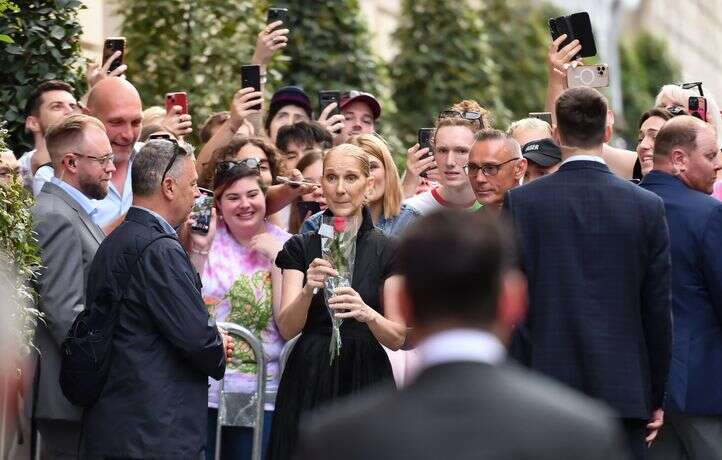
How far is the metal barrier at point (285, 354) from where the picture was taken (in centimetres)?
771

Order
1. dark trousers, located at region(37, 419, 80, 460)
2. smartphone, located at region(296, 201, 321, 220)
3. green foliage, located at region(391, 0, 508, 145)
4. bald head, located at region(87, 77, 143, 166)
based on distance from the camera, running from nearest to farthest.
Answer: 1. dark trousers, located at region(37, 419, 80, 460)
2. bald head, located at region(87, 77, 143, 166)
3. smartphone, located at region(296, 201, 321, 220)
4. green foliage, located at region(391, 0, 508, 145)

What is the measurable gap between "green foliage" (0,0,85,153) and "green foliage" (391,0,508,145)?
10604 mm

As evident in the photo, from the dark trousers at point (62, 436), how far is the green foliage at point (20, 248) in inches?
19.9

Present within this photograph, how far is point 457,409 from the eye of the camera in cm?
322

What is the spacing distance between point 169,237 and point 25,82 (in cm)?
279

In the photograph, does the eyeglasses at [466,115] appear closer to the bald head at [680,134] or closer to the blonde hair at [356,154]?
the blonde hair at [356,154]

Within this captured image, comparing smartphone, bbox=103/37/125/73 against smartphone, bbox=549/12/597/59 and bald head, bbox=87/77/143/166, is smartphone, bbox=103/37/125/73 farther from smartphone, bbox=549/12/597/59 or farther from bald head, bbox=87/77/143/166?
smartphone, bbox=549/12/597/59

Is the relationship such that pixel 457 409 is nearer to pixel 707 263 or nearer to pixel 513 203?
pixel 513 203

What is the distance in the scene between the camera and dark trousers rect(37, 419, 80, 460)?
7.30m

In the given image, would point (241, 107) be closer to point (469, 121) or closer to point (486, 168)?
point (469, 121)

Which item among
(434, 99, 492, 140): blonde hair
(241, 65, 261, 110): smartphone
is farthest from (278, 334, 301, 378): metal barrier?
(241, 65, 261, 110): smartphone

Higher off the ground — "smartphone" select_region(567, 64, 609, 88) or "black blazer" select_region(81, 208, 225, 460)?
"smartphone" select_region(567, 64, 609, 88)

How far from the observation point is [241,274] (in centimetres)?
817

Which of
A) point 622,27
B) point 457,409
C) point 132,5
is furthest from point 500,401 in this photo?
point 622,27
